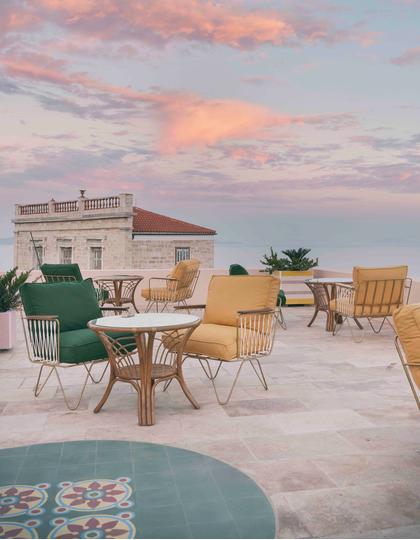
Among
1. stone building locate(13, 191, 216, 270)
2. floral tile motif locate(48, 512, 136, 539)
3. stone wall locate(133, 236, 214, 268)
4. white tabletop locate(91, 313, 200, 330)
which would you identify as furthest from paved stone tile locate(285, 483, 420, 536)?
stone wall locate(133, 236, 214, 268)

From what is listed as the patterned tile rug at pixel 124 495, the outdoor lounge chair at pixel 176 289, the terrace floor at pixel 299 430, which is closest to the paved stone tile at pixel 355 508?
the terrace floor at pixel 299 430

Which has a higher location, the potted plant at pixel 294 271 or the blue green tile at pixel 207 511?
the potted plant at pixel 294 271

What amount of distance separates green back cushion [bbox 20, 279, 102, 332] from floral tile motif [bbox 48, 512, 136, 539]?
2.27 meters

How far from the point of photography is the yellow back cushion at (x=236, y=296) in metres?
5.04

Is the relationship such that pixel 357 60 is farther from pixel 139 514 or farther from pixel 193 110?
pixel 139 514

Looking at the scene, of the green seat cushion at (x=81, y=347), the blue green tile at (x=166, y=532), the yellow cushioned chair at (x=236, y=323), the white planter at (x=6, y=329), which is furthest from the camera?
the white planter at (x=6, y=329)

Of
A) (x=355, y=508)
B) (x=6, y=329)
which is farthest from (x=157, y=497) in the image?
(x=6, y=329)

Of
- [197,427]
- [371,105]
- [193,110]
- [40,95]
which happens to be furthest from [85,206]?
[197,427]

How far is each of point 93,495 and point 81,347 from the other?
1.70 metres

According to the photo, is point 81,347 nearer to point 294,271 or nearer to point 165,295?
point 165,295

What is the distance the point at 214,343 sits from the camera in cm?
453

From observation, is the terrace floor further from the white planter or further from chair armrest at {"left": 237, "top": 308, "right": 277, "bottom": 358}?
the white planter

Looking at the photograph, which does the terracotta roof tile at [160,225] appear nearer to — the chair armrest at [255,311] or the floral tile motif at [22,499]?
the chair armrest at [255,311]

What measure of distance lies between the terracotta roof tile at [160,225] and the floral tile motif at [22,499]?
2347 centimetres
